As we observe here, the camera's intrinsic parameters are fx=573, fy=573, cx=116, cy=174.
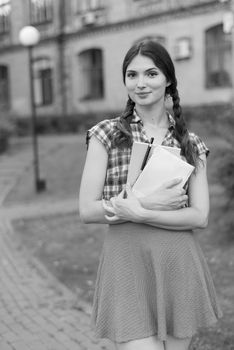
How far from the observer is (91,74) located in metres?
24.9

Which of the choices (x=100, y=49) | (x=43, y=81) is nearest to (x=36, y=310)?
(x=100, y=49)

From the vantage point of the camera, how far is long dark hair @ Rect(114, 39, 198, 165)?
238 cm

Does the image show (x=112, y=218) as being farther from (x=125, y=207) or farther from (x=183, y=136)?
(x=183, y=136)

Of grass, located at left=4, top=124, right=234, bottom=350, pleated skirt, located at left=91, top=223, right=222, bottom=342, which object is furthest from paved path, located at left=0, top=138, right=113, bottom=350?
pleated skirt, located at left=91, top=223, right=222, bottom=342

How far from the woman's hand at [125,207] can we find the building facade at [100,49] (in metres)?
14.3

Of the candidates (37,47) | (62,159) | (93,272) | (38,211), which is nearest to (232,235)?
(93,272)

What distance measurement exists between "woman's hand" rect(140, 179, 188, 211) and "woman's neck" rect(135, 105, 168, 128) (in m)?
0.31

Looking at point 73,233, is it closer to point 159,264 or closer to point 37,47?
point 159,264

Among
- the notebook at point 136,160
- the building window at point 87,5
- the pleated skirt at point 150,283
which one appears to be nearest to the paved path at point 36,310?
the pleated skirt at point 150,283

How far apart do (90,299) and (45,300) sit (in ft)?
1.45

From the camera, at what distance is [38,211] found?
425 inches

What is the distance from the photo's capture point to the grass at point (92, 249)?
173 inches

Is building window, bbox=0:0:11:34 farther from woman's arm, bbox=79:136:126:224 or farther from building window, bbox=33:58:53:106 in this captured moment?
woman's arm, bbox=79:136:126:224

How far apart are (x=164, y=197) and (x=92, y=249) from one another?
5.25m
